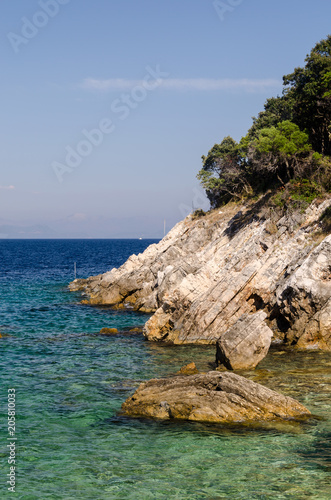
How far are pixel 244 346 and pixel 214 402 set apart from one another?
23.1 ft

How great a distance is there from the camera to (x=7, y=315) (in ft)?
149

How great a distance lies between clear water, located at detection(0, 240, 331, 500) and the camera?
45.1 feet

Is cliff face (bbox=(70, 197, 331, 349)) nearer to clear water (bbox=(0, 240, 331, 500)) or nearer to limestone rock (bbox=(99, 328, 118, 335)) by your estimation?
clear water (bbox=(0, 240, 331, 500))

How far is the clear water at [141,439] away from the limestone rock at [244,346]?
929mm

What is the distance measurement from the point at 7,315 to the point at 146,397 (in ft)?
95.8

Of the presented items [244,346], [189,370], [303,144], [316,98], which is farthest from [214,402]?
[316,98]

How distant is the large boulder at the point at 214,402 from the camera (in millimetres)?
18219

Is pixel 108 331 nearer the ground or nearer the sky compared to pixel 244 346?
nearer the ground

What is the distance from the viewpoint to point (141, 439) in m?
16.9

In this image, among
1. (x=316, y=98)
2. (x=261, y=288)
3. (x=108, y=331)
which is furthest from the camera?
(x=316, y=98)

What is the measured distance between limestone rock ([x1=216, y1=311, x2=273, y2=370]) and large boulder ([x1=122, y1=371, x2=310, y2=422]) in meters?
5.44

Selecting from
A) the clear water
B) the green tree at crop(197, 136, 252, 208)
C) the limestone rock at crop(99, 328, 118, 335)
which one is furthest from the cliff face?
the green tree at crop(197, 136, 252, 208)

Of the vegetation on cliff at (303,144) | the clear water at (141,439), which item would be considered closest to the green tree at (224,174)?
the vegetation on cliff at (303,144)

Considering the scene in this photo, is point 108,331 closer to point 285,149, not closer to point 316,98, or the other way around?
point 285,149
